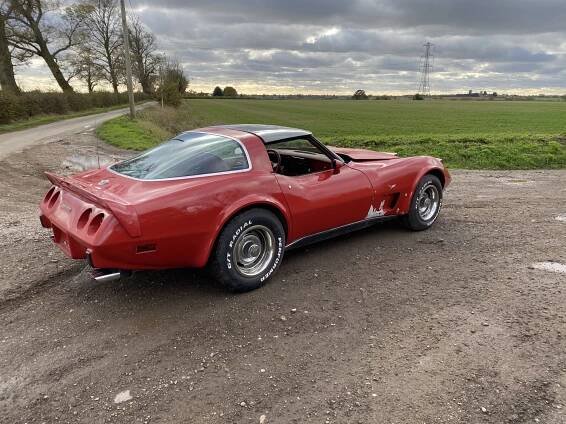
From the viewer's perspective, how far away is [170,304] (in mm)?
3562

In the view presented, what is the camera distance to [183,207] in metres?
3.24

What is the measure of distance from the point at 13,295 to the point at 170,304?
4.46ft

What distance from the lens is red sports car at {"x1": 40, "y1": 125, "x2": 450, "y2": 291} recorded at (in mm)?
3141

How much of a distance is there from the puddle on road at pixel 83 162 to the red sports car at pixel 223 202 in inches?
312

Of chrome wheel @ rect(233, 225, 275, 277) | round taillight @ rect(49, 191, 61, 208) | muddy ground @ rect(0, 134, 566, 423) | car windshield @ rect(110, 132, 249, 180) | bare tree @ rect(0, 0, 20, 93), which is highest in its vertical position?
bare tree @ rect(0, 0, 20, 93)

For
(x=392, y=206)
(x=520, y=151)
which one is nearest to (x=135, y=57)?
(x=520, y=151)

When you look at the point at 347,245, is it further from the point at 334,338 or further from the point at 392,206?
the point at 334,338

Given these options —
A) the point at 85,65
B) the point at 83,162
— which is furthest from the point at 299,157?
the point at 85,65

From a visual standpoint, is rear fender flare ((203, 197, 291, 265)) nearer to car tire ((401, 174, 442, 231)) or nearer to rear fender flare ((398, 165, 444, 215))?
rear fender flare ((398, 165, 444, 215))

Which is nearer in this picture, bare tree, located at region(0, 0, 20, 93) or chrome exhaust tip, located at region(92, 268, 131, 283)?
chrome exhaust tip, located at region(92, 268, 131, 283)

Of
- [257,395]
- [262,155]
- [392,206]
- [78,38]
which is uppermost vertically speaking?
[78,38]

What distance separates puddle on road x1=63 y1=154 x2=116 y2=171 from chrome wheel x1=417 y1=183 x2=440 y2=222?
8.66 metres

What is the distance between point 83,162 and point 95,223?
32.9 ft

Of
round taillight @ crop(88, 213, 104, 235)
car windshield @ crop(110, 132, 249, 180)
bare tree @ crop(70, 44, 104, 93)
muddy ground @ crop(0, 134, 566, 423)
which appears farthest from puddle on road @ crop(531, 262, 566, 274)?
bare tree @ crop(70, 44, 104, 93)
